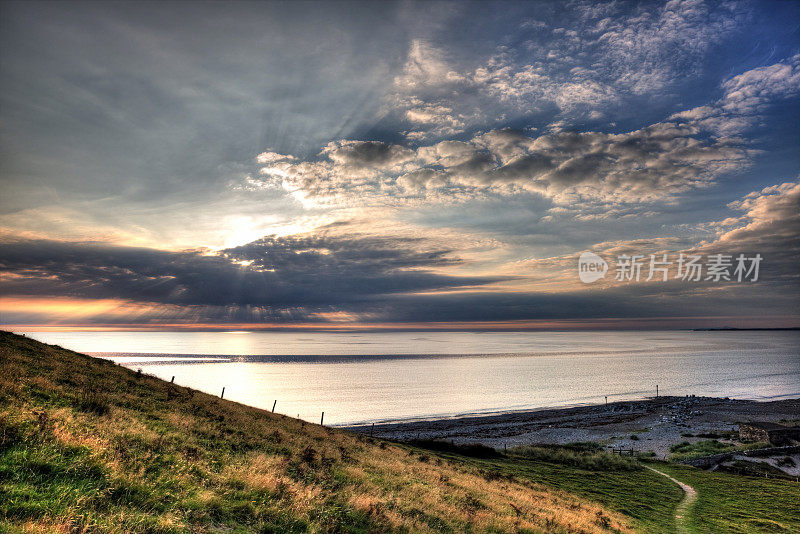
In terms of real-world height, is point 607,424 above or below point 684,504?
below

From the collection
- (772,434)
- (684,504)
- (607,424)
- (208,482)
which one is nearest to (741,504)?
(684,504)

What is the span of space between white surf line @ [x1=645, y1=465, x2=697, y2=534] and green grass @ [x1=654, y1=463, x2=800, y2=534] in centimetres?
41

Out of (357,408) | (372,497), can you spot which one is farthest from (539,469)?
(357,408)

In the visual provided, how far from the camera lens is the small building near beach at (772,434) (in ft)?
179

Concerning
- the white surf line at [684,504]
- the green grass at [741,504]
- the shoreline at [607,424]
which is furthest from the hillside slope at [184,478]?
the shoreline at [607,424]

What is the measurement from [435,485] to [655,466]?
4066 cm

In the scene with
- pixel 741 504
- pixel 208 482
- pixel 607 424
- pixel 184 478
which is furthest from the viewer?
pixel 607 424

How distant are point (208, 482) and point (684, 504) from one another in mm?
34509

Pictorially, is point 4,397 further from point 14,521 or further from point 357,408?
point 357,408

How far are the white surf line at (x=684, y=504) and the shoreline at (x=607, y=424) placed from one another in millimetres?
24244

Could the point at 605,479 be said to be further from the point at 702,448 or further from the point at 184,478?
the point at 184,478

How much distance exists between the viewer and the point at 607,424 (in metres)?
79.8

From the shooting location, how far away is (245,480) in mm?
11297

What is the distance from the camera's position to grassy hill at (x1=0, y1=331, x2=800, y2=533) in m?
8.02
